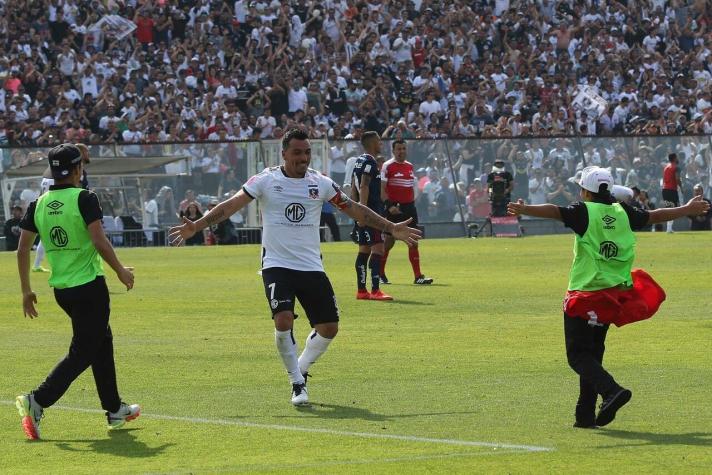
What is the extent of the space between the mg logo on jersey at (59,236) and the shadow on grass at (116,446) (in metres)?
1.31

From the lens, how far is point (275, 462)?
354 inches

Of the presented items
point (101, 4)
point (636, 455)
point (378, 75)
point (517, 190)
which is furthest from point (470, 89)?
point (636, 455)

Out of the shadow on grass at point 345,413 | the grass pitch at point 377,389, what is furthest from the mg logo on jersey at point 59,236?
the shadow on grass at point 345,413

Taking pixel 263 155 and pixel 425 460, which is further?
pixel 263 155

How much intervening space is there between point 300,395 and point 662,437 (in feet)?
9.67

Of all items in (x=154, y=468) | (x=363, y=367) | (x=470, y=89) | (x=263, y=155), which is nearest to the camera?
(x=154, y=468)

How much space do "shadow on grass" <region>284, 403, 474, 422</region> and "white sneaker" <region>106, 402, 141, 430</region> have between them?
1.34m

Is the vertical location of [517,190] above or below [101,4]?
below

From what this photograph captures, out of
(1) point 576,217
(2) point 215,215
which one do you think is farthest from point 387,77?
(1) point 576,217

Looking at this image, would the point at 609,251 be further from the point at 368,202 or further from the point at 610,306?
the point at 368,202

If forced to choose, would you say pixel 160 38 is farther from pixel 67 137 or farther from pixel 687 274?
pixel 687 274

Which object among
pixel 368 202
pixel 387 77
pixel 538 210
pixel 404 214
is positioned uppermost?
pixel 387 77

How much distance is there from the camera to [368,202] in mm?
21844

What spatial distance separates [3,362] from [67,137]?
25.7 m
